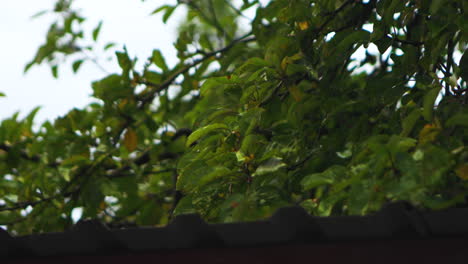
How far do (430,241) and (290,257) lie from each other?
12.5 inches

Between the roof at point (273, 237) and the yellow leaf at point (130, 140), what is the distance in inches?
83.0

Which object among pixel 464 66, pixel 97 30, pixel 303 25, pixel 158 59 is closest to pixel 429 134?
pixel 464 66

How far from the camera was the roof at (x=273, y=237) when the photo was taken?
146 centimetres

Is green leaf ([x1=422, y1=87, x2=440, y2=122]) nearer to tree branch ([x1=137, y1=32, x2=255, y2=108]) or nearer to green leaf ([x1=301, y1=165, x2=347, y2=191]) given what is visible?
green leaf ([x1=301, y1=165, x2=347, y2=191])

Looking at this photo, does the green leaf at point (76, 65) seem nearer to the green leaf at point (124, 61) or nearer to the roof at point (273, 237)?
the green leaf at point (124, 61)

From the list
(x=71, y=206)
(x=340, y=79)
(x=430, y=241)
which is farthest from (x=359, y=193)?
(x=71, y=206)

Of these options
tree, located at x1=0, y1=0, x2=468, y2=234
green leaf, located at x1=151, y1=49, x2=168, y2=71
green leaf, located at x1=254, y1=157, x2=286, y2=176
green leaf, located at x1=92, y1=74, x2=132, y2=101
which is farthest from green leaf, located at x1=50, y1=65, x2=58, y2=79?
green leaf, located at x1=254, y1=157, x2=286, y2=176

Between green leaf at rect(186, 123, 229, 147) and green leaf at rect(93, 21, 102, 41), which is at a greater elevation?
green leaf at rect(93, 21, 102, 41)

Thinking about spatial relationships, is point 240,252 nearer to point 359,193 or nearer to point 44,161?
point 359,193

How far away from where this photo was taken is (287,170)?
2623mm

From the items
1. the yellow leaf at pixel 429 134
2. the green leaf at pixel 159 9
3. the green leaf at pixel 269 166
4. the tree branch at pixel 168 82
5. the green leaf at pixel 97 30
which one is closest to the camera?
the yellow leaf at pixel 429 134

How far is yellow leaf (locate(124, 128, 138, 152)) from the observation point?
3.81 m

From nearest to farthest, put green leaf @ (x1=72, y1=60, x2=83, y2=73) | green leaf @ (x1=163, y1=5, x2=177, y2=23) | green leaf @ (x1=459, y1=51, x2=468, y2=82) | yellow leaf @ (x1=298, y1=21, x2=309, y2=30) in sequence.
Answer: green leaf @ (x1=459, y1=51, x2=468, y2=82), yellow leaf @ (x1=298, y1=21, x2=309, y2=30), green leaf @ (x1=163, y1=5, x2=177, y2=23), green leaf @ (x1=72, y1=60, x2=83, y2=73)

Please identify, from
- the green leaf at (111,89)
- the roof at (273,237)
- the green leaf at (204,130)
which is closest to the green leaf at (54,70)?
the green leaf at (111,89)
